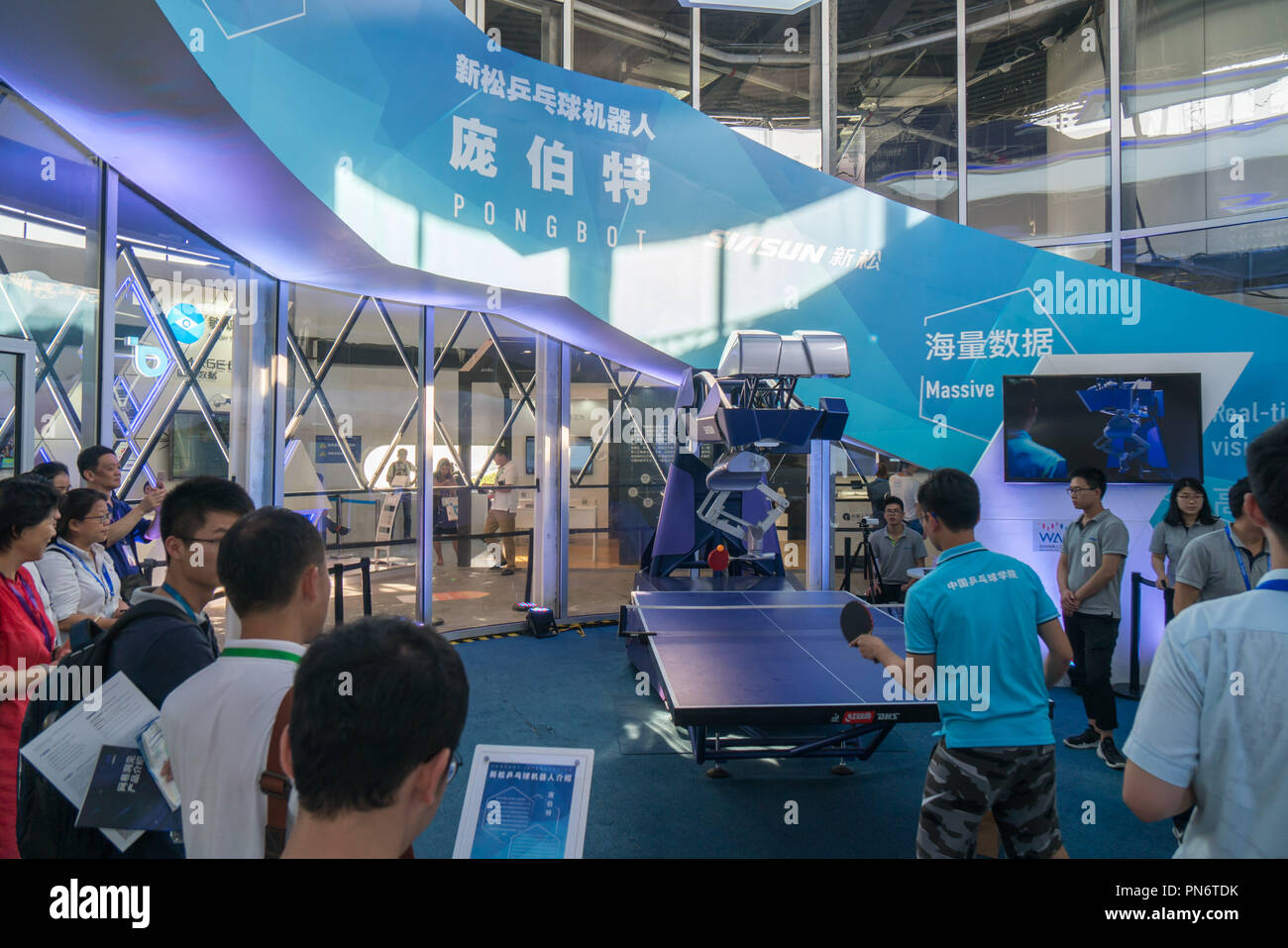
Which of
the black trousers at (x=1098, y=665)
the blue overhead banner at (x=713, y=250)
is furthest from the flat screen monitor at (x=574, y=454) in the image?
the black trousers at (x=1098, y=665)

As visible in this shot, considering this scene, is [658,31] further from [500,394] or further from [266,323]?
[266,323]

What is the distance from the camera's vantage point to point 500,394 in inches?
303

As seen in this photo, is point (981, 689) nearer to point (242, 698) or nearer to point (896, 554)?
point (242, 698)

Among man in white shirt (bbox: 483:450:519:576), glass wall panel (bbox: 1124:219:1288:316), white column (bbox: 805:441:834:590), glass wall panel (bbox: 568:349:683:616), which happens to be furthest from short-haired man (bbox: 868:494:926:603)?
glass wall panel (bbox: 1124:219:1288:316)

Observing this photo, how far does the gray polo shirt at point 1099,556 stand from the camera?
442cm

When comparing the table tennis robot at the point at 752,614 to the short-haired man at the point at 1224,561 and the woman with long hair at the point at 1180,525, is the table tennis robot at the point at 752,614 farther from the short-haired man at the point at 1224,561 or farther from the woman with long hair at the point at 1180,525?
the woman with long hair at the point at 1180,525

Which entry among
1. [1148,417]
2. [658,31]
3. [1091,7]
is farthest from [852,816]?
[1091,7]

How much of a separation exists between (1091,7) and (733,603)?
7.30 metres

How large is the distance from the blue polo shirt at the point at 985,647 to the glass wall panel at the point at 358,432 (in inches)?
204

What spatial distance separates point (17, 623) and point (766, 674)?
247 cm

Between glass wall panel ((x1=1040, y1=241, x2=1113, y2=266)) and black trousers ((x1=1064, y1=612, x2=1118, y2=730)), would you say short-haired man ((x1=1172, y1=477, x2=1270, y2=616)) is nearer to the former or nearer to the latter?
black trousers ((x1=1064, y1=612, x2=1118, y2=730))

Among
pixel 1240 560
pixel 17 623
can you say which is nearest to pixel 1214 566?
pixel 1240 560

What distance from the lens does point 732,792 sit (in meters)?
3.89

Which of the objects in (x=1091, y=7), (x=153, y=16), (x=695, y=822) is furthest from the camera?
(x=1091, y=7)
